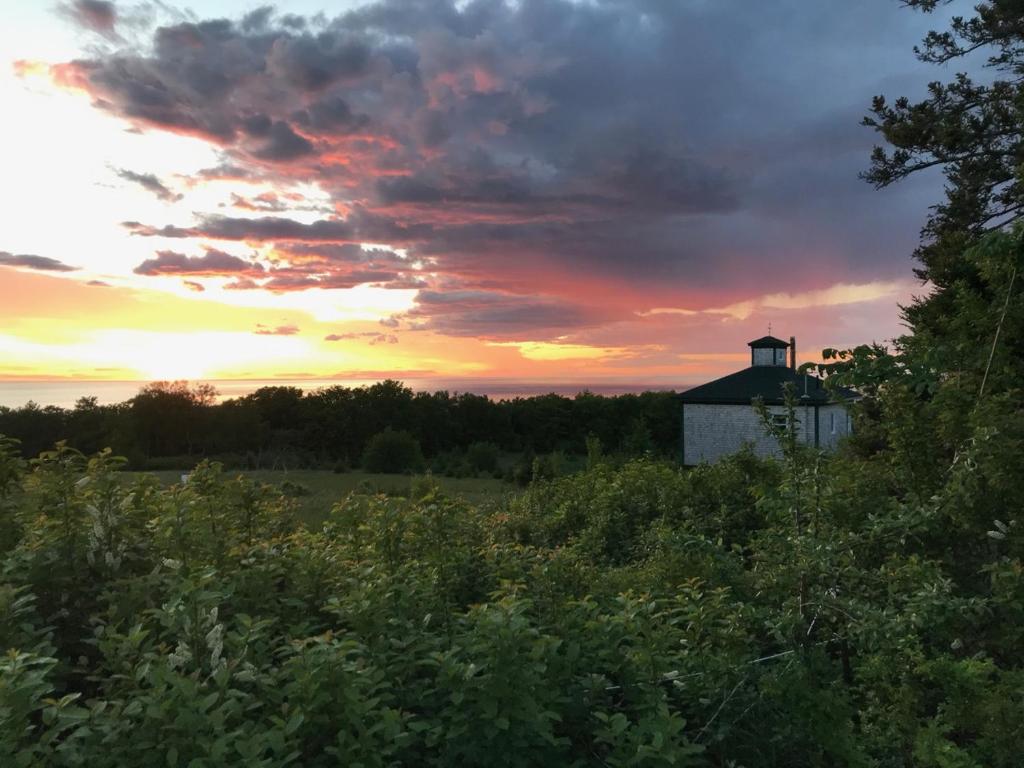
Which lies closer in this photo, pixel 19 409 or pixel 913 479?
pixel 913 479

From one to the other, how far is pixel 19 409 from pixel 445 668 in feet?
153

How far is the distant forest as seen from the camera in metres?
45.2

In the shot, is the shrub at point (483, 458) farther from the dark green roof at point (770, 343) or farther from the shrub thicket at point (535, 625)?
the shrub thicket at point (535, 625)

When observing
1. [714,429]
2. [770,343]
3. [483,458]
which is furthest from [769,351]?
[483,458]

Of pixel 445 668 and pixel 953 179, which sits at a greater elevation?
pixel 953 179

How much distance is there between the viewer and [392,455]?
36438 millimetres

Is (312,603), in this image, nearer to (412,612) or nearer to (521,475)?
(412,612)

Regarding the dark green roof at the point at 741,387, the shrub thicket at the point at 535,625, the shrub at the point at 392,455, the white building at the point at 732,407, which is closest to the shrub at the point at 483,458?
the shrub at the point at 392,455

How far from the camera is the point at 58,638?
3.97m

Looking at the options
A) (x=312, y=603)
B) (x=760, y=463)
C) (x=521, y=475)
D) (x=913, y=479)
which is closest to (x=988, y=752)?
(x=913, y=479)

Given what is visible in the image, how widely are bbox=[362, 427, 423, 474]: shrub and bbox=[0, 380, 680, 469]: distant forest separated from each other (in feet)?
24.3

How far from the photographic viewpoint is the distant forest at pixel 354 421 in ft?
148

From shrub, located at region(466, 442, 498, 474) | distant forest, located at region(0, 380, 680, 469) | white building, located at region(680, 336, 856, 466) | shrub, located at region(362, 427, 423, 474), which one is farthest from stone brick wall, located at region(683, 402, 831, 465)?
shrub, located at region(362, 427, 423, 474)

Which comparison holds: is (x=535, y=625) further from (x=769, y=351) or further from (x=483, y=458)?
(x=769, y=351)
